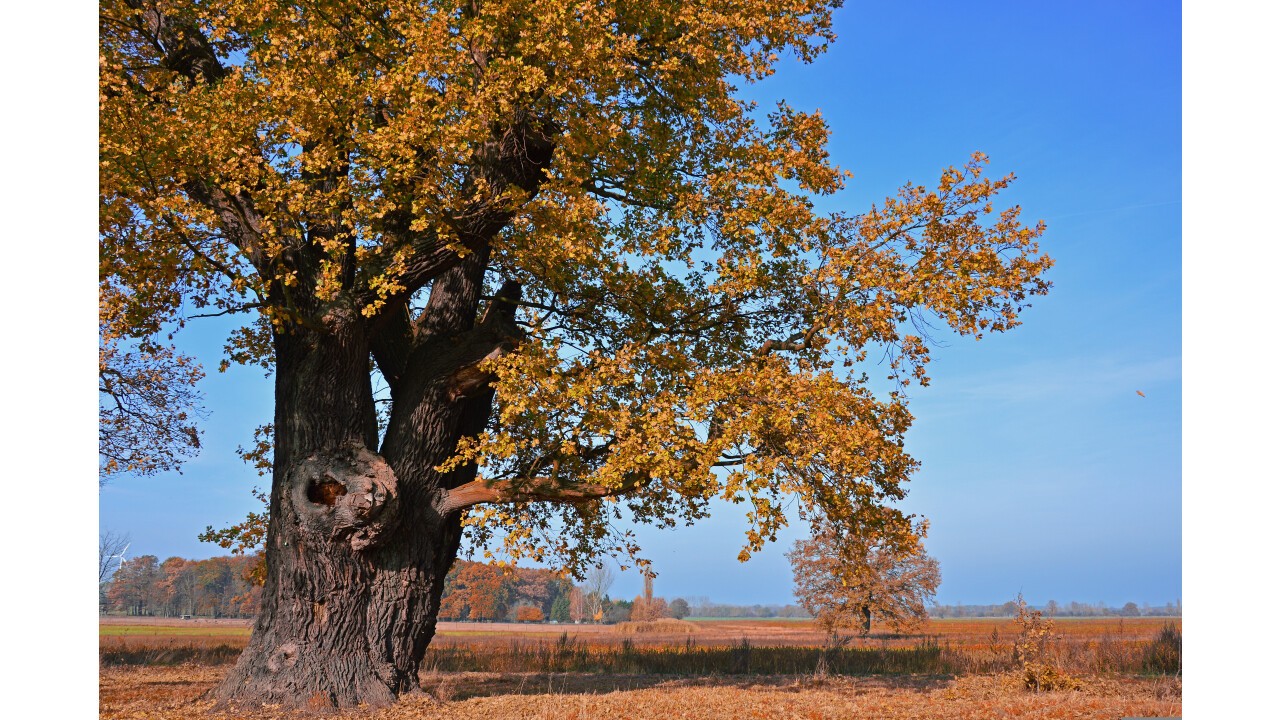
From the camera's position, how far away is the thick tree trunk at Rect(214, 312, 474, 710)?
1019 cm

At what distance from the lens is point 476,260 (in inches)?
480

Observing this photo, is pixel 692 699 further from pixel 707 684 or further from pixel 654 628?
pixel 654 628

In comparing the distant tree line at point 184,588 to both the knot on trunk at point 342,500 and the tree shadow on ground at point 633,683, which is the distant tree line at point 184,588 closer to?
the tree shadow on ground at point 633,683

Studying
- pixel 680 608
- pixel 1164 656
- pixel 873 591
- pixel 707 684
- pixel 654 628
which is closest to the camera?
pixel 707 684

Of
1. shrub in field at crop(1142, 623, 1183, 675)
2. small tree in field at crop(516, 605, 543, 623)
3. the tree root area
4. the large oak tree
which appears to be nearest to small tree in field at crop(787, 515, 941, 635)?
shrub in field at crop(1142, 623, 1183, 675)

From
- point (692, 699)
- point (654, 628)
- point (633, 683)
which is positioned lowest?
point (654, 628)

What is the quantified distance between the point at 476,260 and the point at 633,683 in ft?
22.8

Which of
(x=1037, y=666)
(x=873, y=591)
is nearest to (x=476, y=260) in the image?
(x=1037, y=666)

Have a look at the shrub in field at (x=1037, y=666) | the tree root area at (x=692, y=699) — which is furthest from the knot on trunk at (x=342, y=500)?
the shrub in field at (x=1037, y=666)

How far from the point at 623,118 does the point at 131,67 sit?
6.72 meters

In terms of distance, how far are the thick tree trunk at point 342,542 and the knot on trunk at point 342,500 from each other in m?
0.01

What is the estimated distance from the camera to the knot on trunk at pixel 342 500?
33.6ft
